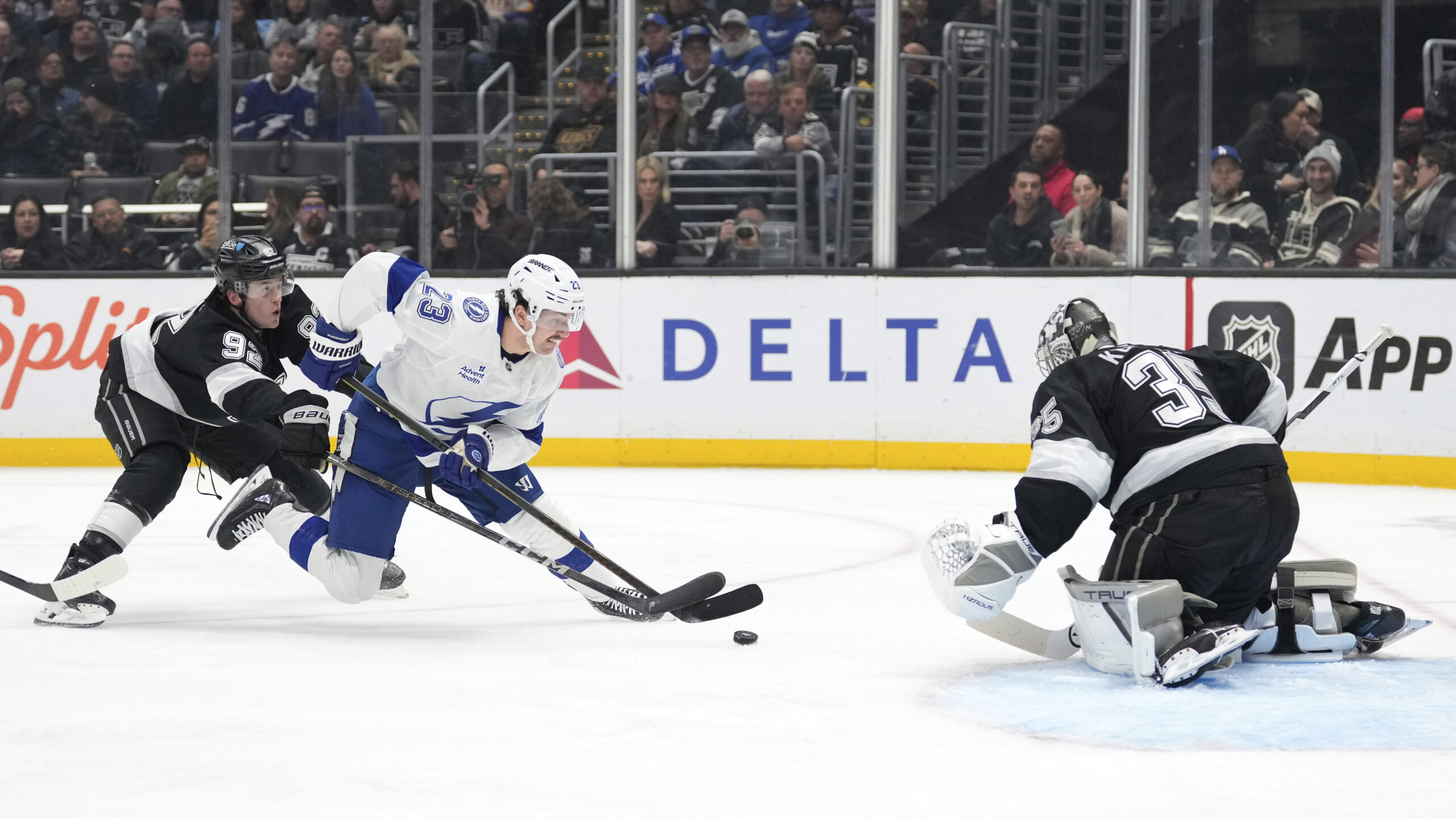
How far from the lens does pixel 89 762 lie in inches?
94.1

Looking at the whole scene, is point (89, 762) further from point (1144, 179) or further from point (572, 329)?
point (1144, 179)

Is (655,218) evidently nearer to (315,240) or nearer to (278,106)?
(315,240)

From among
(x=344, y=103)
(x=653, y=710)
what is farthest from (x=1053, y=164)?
(x=653, y=710)

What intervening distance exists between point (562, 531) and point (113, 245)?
15.7 ft

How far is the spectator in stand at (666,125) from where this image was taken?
7.57 meters

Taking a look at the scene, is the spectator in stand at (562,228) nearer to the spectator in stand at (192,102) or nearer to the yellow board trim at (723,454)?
the yellow board trim at (723,454)

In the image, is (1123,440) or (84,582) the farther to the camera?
(84,582)

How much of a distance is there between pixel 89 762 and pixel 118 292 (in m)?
5.36

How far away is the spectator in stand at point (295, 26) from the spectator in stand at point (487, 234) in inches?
43.0

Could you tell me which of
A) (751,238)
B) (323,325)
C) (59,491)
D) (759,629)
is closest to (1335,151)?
(751,238)

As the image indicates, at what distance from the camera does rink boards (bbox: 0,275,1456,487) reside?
7074mm

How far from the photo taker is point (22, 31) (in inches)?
309

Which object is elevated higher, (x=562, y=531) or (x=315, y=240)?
(x=315, y=240)

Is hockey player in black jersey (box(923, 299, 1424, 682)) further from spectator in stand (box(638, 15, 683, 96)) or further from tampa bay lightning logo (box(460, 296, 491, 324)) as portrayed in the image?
spectator in stand (box(638, 15, 683, 96))
